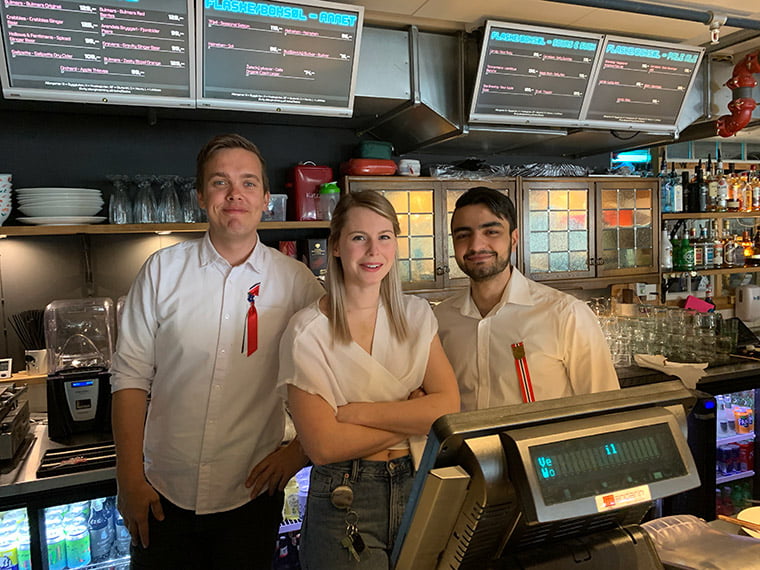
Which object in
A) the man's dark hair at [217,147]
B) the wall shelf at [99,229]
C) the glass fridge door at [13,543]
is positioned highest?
the man's dark hair at [217,147]

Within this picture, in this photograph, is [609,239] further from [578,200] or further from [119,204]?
[119,204]

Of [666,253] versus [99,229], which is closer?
[99,229]

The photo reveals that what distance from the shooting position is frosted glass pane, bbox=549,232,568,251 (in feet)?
15.1

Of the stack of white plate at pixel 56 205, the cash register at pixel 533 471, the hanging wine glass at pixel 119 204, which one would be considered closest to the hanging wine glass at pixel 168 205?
the hanging wine glass at pixel 119 204

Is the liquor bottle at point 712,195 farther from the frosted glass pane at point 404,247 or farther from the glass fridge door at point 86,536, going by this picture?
the glass fridge door at point 86,536

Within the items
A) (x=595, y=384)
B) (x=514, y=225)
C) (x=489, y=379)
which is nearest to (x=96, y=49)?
(x=514, y=225)

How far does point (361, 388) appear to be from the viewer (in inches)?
60.8

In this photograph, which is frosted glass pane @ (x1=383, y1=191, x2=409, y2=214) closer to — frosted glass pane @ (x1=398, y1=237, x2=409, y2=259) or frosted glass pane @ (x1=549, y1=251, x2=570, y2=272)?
frosted glass pane @ (x1=398, y1=237, x2=409, y2=259)

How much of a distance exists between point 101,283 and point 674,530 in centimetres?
334

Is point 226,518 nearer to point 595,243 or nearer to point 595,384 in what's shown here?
point 595,384

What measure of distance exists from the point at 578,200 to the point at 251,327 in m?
3.57

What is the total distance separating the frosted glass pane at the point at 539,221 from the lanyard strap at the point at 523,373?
9.37ft

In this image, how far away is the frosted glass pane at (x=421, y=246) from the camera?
13.7 ft

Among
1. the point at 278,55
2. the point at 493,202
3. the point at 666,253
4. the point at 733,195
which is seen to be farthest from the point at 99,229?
the point at 733,195
